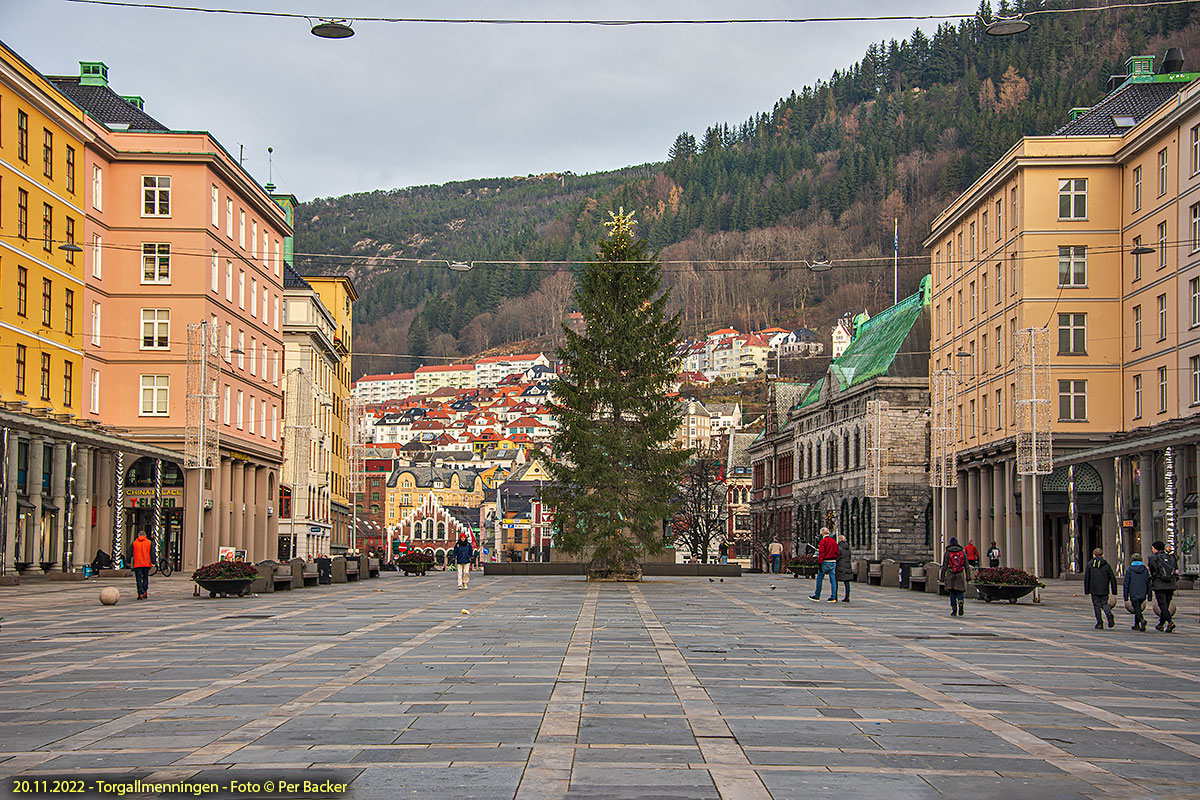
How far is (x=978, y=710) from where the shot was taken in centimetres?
1384

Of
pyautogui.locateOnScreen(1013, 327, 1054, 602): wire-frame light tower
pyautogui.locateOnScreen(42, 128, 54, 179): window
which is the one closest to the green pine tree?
pyautogui.locateOnScreen(1013, 327, 1054, 602): wire-frame light tower

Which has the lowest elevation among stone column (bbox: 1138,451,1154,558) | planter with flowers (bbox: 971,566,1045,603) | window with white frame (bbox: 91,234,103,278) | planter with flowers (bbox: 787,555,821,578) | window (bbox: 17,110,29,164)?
planter with flowers (bbox: 787,555,821,578)

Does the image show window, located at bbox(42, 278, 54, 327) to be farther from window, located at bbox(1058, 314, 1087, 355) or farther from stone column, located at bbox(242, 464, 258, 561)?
window, located at bbox(1058, 314, 1087, 355)

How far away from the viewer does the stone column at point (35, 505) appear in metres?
47.7

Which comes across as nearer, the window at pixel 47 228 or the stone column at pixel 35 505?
the stone column at pixel 35 505

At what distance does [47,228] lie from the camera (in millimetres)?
53906

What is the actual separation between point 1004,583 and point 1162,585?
947 cm

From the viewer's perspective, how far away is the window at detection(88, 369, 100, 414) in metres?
59.6

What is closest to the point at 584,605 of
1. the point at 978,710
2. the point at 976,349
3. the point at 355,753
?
the point at 978,710

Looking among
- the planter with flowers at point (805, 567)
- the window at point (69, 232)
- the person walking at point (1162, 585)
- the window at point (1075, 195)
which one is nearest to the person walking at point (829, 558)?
the person walking at point (1162, 585)

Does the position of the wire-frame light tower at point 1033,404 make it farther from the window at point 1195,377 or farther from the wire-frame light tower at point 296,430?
the wire-frame light tower at point 296,430

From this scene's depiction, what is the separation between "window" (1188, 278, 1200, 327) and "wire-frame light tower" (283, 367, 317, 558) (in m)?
52.1

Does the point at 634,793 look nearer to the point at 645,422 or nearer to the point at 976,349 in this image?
the point at 645,422

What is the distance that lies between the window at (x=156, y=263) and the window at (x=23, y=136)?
1045cm
